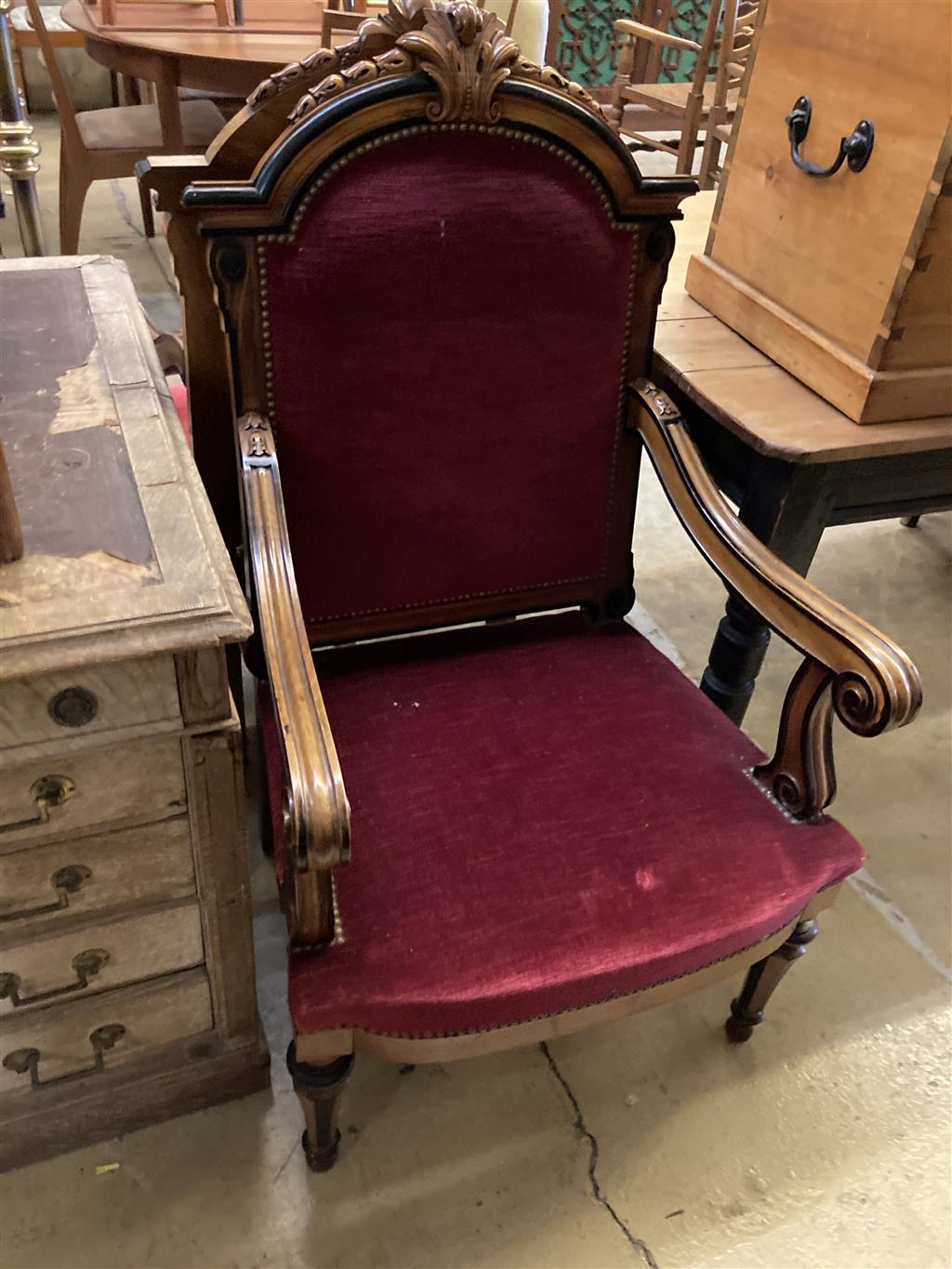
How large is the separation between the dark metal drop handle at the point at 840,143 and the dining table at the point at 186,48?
2026 millimetres

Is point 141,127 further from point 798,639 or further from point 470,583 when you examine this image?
point 798,639

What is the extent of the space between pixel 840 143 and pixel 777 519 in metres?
0.47

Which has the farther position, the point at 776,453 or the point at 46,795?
the point at 776,453

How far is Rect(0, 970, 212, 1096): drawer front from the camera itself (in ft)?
3.57

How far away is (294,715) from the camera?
2.91 ft

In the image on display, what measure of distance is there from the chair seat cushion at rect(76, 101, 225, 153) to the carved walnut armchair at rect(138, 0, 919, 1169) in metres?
2.38

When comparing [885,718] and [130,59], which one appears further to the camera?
[130,59]

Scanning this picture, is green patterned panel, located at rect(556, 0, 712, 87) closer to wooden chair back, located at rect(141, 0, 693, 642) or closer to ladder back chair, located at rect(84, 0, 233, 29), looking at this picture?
ladder back chair, located at rect(84, 0, 233, 29)

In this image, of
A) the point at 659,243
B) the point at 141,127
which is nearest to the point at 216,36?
the point at 141,127

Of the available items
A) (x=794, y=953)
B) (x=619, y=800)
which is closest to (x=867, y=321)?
(x=619, y=800)

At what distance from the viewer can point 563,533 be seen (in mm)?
1358

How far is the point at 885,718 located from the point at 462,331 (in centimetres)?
66

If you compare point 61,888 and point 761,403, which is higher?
point 761,403

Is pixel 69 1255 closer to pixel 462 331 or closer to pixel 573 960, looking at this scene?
pixel 573 960
